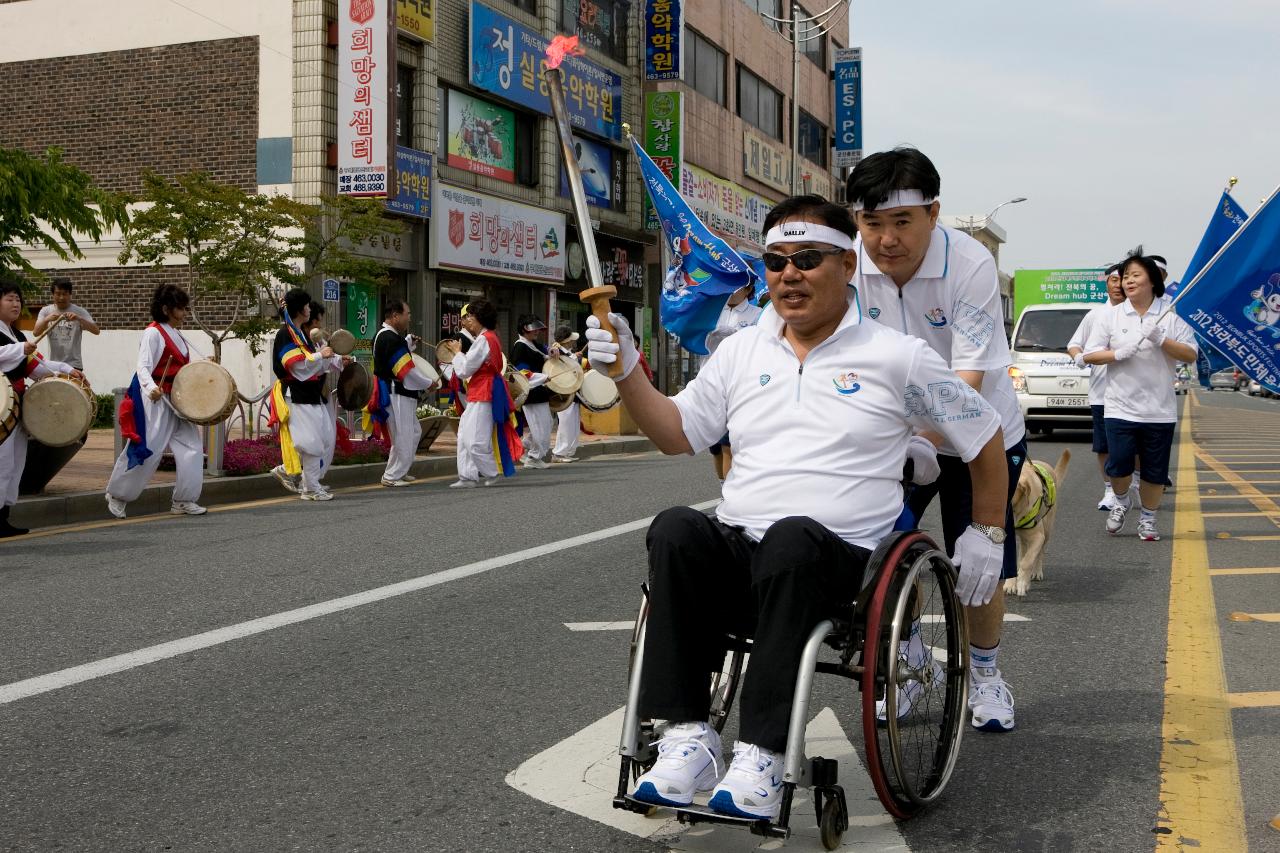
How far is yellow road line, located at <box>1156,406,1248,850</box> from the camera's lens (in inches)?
135

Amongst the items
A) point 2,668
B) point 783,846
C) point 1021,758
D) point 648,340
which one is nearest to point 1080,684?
point 1021,758

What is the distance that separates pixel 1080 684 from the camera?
5.02m

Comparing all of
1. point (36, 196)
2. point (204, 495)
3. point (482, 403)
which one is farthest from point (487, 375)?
point (36, 196)

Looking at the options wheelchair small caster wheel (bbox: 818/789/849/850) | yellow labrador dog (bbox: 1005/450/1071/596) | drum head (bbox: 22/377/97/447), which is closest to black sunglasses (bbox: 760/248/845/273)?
wheelchair small caster wheel (bbox: 818/789/849/850)

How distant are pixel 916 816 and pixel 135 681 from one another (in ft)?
9.67

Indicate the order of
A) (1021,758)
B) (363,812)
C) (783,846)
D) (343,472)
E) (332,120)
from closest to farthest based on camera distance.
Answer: (783,846) < (363,812) < (1021,758) < (343,472) < (332,120)

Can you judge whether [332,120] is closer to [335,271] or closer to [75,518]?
[335,271]

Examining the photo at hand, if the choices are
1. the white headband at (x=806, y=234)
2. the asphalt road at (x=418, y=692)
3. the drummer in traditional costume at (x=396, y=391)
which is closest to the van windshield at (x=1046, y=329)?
the drummer in traditional costume at (x=396, y=391)

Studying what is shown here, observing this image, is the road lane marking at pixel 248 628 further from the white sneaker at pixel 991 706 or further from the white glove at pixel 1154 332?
the white glove at pixel 1154 332

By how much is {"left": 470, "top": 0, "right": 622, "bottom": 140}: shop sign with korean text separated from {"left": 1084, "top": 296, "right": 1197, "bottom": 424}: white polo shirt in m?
15.4

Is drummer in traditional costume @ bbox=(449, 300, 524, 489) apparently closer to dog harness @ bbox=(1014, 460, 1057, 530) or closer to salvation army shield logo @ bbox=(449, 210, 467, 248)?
dog harness @ bbox=(1014, 460, 1057, 530)

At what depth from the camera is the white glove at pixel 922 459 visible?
12.7 feet

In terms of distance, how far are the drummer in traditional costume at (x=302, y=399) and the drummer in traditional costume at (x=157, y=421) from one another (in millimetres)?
1215

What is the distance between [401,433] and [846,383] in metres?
10.7
